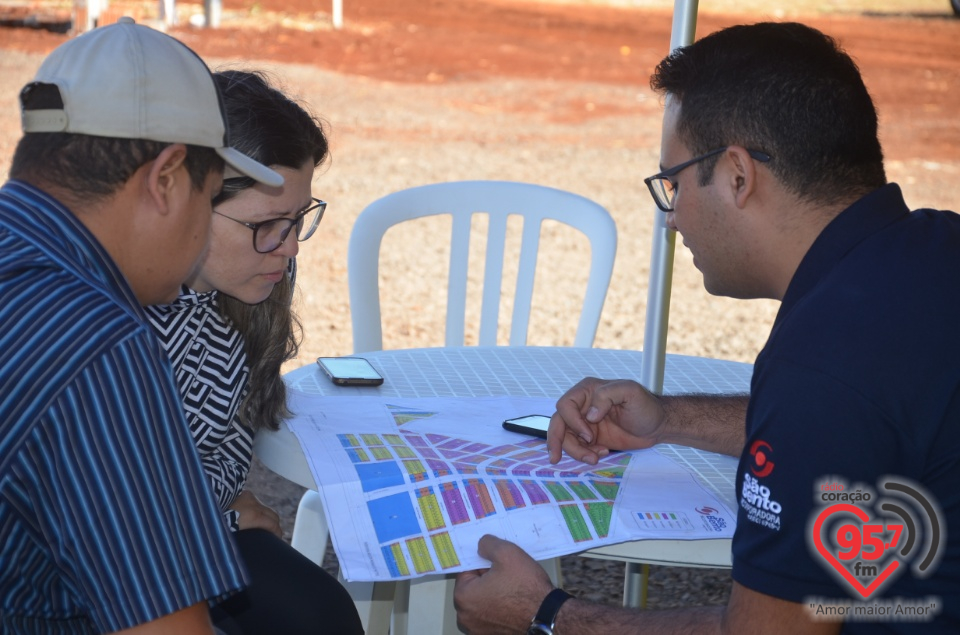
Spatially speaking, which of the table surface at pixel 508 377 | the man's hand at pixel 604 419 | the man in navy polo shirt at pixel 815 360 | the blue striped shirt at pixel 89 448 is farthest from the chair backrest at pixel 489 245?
the blue striped shirt at pixel 89 448

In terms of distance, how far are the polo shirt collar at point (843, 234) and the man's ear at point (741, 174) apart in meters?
0.15

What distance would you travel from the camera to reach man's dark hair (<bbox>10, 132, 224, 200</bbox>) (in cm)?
118

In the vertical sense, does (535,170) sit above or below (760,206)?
below

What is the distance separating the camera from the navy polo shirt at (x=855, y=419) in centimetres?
130

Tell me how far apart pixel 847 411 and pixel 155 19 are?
13880 mm

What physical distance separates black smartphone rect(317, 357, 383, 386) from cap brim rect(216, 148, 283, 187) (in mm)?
842

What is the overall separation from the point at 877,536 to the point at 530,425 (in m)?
0.75

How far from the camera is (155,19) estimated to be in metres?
13.9

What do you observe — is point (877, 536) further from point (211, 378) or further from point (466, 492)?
point (211, 378)

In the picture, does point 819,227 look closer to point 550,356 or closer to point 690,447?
point 690,447

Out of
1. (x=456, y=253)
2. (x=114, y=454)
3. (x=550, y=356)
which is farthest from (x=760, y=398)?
(x=456, y=253)

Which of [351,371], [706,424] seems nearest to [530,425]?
[706,424]

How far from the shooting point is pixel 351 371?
7.66 feet

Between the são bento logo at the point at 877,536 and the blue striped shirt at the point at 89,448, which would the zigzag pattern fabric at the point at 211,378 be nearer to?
the blue striped shirt at the point at 89,448
